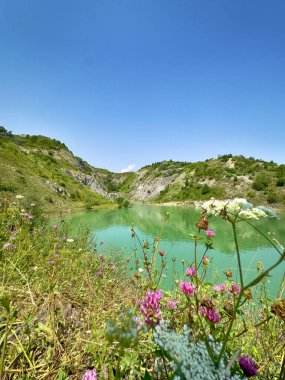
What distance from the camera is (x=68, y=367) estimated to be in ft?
6.06

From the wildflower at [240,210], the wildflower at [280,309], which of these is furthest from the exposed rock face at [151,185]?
the wildflower at [280,309]

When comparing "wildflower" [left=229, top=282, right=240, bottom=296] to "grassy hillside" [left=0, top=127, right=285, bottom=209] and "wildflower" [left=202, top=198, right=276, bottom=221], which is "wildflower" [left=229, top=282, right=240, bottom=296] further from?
"grassy hillside" [left=0, top=127, right=285, bottom=209]

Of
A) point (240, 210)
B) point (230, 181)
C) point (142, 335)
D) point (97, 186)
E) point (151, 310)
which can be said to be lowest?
point (142, 335)

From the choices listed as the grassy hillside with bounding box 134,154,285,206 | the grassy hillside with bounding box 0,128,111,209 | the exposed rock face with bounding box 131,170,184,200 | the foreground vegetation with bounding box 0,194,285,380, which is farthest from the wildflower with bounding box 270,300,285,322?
the exposed rock face with bounding box 131,170,184,200

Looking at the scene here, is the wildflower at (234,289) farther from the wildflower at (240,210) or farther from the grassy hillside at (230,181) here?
the grassy hillside at (230,181)

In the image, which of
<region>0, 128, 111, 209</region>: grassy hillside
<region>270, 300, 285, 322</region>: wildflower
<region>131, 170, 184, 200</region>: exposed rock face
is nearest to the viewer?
<region>270, 300, 285, 322</region>: wildflower

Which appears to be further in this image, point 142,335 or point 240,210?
point 142,335

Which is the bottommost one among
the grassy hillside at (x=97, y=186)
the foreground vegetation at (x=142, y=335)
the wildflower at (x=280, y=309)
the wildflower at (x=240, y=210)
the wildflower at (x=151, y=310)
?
the foreground vegetation at (x=142, y=335)

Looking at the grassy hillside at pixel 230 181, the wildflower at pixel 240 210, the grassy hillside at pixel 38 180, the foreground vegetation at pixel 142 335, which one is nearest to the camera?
the foreground vegetation at pixel 142 335

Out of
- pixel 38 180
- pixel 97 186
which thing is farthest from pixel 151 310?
pixel 97 186

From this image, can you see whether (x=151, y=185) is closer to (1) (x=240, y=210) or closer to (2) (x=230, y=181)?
(2) (x=230, y=181)

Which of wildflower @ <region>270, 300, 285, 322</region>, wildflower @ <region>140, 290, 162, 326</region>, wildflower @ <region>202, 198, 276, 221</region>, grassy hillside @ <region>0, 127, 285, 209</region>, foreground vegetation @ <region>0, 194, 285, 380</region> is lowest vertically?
foreground vegetation @ <region>0, 194, 285, 380</region>

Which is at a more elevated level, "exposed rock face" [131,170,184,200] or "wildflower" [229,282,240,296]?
"exposed rock face" [131,170,184,200]

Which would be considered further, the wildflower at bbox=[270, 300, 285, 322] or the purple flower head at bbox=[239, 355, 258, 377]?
→ the wildflower at bbox=[270, 300, 285, 322]
